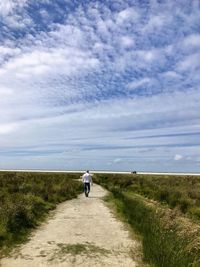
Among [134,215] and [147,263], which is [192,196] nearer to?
[134,215]

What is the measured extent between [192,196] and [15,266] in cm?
1673

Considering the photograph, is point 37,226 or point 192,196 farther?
point 192,196

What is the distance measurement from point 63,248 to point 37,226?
12.7 ft

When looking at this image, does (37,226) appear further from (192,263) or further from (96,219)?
(192,263)

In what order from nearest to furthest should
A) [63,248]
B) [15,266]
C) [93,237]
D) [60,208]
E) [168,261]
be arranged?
1. [168,261]
2. [15,266]
3. [63,248]
4. [93,237]
5. [60,208]

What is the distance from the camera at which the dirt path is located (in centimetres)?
912

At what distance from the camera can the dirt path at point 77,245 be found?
912cm

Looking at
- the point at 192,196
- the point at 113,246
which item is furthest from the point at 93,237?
the point at 192,196

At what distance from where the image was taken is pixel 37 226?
14008mm

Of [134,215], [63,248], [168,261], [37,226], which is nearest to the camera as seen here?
[168,261]

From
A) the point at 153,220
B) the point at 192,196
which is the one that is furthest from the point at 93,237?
the point at 192,196

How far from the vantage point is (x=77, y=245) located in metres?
10.8

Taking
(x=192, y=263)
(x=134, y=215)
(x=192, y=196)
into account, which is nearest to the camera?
(x=192, y=263)

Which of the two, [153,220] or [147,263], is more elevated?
[153,220]
